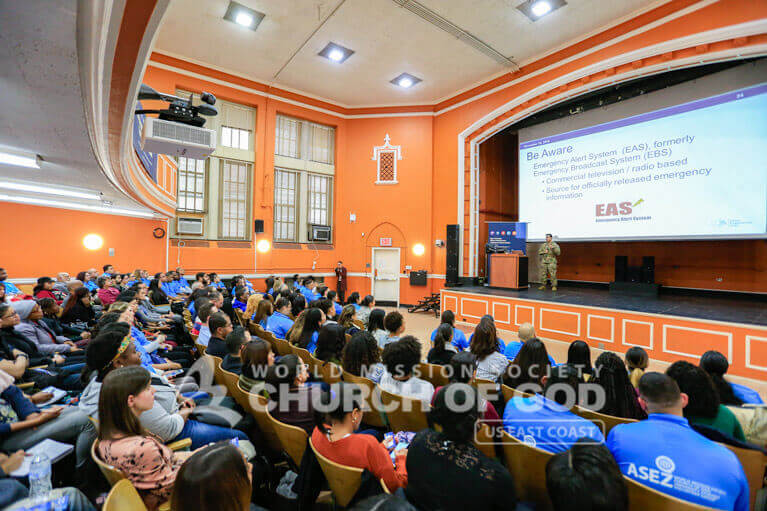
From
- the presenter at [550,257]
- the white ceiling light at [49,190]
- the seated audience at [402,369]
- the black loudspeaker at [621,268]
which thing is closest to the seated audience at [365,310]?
the seated audience at [402,369]

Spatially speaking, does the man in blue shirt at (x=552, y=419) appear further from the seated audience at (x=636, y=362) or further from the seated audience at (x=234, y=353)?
Result: the seated audience at (x=234, y=353)

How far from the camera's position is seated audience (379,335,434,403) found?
6.50 ft

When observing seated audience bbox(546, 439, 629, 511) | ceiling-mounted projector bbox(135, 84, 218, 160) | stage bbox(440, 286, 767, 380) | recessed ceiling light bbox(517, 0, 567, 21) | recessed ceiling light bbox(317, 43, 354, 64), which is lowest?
stage bbox(440, 286, 767, 380)

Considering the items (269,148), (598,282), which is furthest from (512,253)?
(269,148)

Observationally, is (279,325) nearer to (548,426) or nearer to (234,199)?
(548,426)

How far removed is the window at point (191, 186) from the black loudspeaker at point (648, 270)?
10.5 metres

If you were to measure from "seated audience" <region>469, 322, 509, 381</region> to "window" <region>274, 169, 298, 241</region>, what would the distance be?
8.29 meters

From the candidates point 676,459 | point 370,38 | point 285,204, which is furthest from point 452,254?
point 676,459

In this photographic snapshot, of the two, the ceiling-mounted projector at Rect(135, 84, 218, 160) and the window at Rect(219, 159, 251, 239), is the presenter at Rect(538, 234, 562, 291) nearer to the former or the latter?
the ceiling-mounted projector at Rect(135, 84, 218, 160)

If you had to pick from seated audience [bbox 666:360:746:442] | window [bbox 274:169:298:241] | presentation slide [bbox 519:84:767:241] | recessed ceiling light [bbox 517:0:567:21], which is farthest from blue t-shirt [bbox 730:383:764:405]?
window [bbox 274:169:298:241]

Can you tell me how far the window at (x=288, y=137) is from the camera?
393 inches

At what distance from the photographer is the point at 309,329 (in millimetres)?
3336

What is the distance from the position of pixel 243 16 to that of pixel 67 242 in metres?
5.80

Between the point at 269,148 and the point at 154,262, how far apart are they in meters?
4.12
